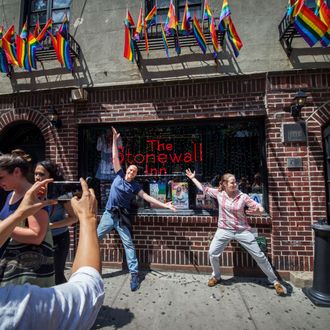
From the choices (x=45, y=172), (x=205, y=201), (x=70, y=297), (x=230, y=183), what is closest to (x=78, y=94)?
(x=45, y=172)

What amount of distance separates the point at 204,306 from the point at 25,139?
4.94 m

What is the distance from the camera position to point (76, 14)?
5.42 meters

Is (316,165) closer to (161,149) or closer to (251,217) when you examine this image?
(251,217)

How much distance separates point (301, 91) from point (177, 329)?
399 cm

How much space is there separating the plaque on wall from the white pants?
5.71ft

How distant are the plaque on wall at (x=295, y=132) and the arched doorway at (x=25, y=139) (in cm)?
478

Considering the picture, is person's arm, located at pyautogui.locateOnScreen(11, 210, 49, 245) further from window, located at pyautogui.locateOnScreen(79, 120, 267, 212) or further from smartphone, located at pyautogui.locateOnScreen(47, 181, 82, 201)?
window, located at pyautogui.locateOnScreen(79, 120, 267, 212)

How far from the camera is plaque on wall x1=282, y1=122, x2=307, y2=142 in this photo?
4.44m

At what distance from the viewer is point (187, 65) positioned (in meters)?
4.97

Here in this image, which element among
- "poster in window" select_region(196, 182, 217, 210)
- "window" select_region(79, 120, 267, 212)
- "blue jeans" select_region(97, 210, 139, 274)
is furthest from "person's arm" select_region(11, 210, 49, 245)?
"poster in window" select_region(196, 182, 217, 210)

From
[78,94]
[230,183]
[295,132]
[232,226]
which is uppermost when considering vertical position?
[78,94]

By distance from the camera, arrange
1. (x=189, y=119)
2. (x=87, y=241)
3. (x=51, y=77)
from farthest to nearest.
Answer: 1. (x=51, y=77)
2. (x=189, y=119)
3. (x=87, y=241)

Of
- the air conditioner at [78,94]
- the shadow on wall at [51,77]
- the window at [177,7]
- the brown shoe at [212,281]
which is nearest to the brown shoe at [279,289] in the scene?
the brown shoe at [212,281]

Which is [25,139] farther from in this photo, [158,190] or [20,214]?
[20,214]
